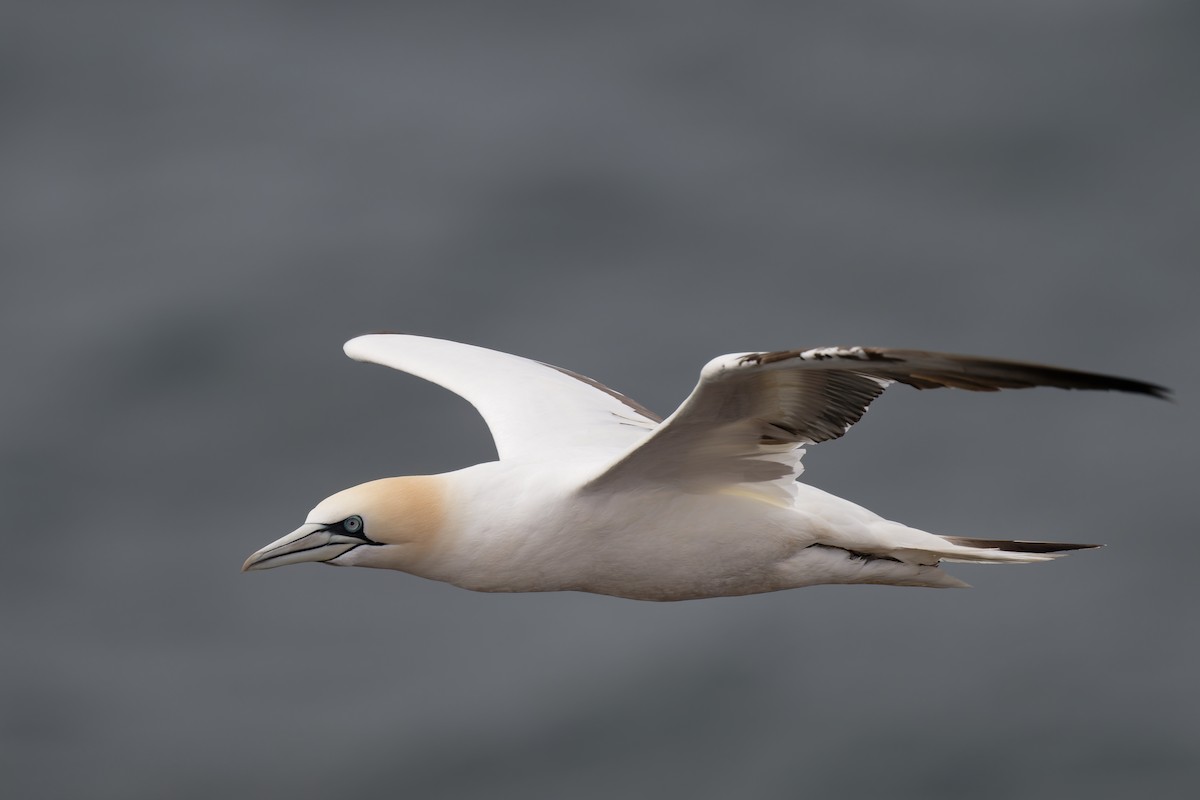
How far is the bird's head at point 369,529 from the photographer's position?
895 centimetres

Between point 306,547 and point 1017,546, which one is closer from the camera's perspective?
point 306,547

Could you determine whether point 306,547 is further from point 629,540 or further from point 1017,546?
point 1017,546

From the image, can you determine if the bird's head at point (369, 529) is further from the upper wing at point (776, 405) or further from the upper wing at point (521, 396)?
the upper wing at point (521, 396)

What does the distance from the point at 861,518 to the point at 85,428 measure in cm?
1147

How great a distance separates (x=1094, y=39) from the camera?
68.8ft

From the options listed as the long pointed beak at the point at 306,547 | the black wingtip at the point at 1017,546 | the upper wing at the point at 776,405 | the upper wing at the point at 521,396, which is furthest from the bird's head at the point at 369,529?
the black wingtip at the point at 1017,546

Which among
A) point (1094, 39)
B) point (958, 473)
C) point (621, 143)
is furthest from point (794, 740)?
point (1094, 39)

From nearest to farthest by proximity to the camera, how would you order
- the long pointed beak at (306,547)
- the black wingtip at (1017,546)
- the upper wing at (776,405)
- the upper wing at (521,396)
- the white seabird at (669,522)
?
1. the upper wing at (776,405)
2. the white seabird at (669,522)
3. the long pointed beak at (306,547)
4. the black wingtip at (1017,546)
5. the upper wing at (521,396)

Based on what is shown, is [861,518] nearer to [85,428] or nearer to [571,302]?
[571,302]

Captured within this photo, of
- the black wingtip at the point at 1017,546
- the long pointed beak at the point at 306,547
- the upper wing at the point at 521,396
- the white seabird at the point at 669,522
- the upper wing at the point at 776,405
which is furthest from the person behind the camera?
the upper wing at the point at 521,396

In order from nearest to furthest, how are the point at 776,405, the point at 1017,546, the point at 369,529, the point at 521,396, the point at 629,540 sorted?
the point at 776,405 < the point at 369,529 < the point at 629,540 < the point at 1017,546 < the point at 521,396

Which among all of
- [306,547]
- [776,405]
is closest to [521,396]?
[306,547]

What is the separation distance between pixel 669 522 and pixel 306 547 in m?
1.65

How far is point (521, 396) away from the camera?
10938mm
